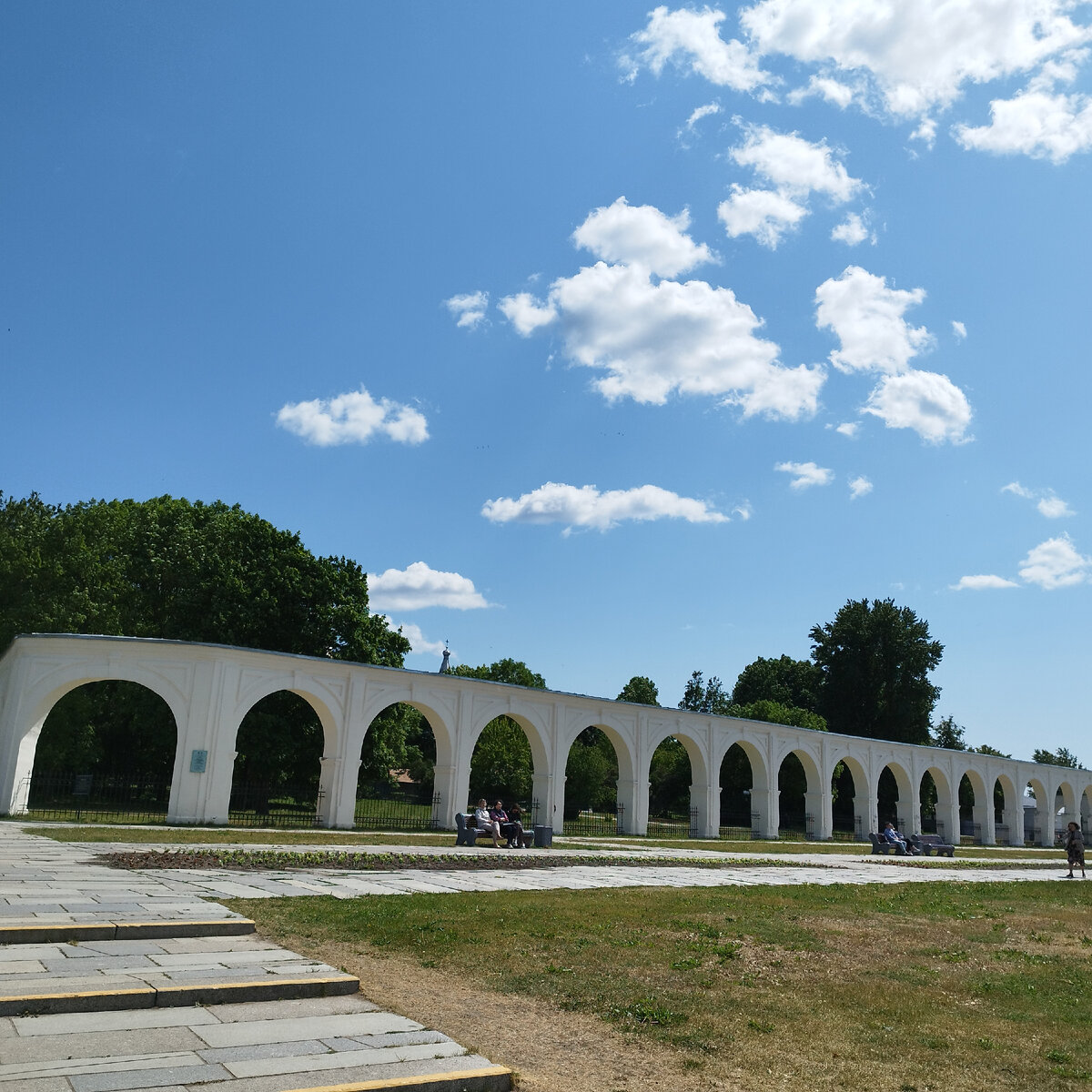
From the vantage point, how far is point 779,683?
67.5m

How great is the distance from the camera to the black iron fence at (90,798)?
2231 cm

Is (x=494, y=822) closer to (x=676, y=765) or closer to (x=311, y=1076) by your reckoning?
(x=311, y=1076)

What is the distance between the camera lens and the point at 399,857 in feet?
50.8

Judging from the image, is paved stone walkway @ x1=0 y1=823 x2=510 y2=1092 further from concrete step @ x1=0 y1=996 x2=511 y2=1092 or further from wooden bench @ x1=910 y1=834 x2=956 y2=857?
wooden bench @ x1=910 y1=834 x2=956 y2=857

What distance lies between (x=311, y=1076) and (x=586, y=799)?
156 feet

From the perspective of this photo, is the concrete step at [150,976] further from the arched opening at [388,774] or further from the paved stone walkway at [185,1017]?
the arched opening at [388,774]

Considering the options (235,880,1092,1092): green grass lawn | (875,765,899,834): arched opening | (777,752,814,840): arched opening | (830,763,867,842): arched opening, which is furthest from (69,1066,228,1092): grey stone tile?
(875,765,899,834): arched opening

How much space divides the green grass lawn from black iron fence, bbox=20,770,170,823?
51.5 feet

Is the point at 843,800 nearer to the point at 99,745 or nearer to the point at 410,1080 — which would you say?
the point at 99,745

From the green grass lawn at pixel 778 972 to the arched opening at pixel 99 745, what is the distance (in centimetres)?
2107

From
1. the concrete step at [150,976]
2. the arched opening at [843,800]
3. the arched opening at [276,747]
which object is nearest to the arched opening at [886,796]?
the arched opening at [843,800]

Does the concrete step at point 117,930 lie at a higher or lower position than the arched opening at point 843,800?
higher

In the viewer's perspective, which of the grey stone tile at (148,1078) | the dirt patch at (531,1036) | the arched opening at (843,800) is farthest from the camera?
the arched opening at (843,800)

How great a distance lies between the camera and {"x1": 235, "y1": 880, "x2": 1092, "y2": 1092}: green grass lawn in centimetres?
509
